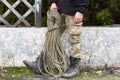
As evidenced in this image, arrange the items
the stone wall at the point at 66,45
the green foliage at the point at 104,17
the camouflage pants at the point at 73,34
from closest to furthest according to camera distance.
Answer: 1. the camouflage pants at the point at 73,34
2. the stone wall at the point at 66,45
3. the green foliage at the point at 104,17

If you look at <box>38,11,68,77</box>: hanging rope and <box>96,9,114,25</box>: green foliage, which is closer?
<box>38,11,68,77</box>: hanging rope

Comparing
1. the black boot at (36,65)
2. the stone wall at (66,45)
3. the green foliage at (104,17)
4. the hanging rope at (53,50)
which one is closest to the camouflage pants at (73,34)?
the hanging rope at (53,50)

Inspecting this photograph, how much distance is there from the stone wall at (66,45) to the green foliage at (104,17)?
2.72 ft

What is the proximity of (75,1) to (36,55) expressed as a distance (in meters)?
1.17

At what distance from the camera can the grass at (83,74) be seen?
6.68 meters

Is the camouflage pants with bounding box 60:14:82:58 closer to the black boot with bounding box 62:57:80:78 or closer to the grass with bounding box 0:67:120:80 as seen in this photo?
the black boot with bounding box 62:57:80:78

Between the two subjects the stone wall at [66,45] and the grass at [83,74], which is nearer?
the grass at [83,74]

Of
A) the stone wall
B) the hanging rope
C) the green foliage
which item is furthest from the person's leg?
the green foliage

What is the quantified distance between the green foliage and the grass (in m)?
1.19

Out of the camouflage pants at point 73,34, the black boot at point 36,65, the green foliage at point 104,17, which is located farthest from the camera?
the green foliage at point 104,17

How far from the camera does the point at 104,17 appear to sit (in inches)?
309

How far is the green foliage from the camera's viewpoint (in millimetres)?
7816

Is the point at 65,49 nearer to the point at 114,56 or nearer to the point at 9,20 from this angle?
the point at 114,56

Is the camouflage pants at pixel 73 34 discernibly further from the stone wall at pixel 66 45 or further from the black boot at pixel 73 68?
the stone wall at pixel 66 45
